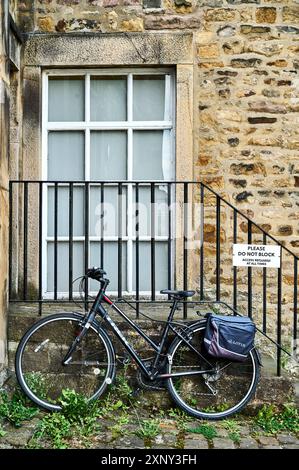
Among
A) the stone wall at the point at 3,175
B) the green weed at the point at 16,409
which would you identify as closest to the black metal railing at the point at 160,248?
the stone wall at the point at 3,175

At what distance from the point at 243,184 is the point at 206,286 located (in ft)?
3.26

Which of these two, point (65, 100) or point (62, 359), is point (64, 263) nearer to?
point (62, 359)

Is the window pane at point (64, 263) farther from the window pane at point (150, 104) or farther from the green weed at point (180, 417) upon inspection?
the green weed at point (180, 417)

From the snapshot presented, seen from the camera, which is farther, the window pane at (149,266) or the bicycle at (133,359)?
the window pane at (149,266)

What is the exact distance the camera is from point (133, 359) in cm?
477

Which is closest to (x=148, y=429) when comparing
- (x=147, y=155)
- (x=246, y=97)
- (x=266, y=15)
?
(x=147, y=155)

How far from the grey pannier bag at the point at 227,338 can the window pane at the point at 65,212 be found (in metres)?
1.81

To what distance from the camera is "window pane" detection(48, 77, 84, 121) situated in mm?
5957

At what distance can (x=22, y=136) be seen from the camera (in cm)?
582

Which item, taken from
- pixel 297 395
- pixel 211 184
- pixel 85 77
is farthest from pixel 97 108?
pixel 297 395

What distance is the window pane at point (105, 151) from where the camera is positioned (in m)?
5.97

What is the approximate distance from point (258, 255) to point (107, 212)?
158 centimetres

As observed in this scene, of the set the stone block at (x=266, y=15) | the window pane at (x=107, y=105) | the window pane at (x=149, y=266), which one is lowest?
the window pane at (x=149, y=266)

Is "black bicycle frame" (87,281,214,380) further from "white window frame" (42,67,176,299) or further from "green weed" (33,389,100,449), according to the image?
"white window frame" (42,67,176,299)
